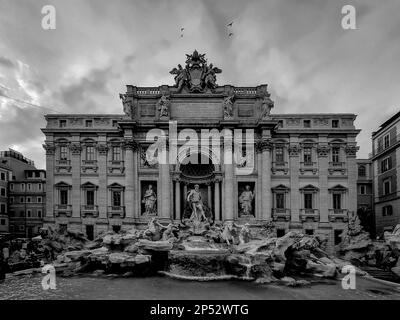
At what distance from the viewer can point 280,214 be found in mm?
27891

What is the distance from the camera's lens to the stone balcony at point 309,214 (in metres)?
27.9

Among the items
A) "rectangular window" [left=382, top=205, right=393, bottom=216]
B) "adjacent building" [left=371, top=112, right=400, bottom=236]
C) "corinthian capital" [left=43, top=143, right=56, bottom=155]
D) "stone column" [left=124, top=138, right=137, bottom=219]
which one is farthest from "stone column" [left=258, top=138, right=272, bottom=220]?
"corinthian capital" [left=43, top=143, right=56, bottom=155]

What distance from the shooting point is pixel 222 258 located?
18.4m

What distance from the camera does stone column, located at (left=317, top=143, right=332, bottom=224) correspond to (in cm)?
2797

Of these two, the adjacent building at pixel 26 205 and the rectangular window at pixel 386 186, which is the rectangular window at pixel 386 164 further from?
the adjacent building at pixel 26 205

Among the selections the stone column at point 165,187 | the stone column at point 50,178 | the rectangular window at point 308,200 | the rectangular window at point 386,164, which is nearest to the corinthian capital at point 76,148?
the stone column at point 50,178

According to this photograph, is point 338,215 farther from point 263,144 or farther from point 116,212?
point 116,212

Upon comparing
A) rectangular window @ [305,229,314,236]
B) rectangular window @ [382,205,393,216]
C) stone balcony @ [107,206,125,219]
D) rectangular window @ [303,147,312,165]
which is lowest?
rectangular window @ [305,229,314,236]

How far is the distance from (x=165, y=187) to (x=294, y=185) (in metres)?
12.5

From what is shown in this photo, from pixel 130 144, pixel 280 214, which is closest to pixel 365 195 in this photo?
pixel 280 214

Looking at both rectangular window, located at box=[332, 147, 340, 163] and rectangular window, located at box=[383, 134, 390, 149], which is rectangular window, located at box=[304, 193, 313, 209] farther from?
rectangular window, located at box=[383, 134, 390, 149]

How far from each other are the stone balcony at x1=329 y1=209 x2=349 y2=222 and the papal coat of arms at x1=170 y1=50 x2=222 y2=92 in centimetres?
1686

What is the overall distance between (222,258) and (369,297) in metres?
8.09
